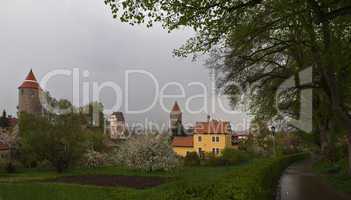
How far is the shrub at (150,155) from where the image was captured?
3291 cm

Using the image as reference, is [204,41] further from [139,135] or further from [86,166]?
[86,166]

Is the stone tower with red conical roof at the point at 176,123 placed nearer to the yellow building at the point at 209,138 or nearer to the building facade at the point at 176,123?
the building facade at the point at 176,123

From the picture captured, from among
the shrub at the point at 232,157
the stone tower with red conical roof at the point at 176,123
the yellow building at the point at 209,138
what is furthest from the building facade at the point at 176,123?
the shrub at the point at 232,157

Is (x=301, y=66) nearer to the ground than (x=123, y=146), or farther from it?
farther from it

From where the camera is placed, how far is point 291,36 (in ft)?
54.0

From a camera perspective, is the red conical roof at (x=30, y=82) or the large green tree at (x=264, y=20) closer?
the large green tree at (x=264, y=20)

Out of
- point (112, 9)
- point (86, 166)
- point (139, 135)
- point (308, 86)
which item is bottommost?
point (86, 166)

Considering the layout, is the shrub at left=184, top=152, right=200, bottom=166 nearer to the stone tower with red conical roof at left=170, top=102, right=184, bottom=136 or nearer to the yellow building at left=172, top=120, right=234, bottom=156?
the yellow building at left=172, top=120, right=234, bottom=156

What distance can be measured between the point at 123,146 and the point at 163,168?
5.18 metres

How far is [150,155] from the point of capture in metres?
33.5

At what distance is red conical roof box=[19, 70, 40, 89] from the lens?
91575 mm

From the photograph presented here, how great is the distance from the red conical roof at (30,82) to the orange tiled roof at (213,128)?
40327 millimetres

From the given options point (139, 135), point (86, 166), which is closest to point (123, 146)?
point (139, 135)

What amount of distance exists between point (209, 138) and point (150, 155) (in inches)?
1715
